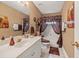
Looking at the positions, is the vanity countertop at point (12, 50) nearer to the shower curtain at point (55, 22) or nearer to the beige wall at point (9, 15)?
the beige wall at point (9, 15)

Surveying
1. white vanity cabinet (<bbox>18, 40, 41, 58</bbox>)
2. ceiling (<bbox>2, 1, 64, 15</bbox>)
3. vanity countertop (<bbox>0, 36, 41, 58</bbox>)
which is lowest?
white vanity cabinet (<bbox>18, 40, 41, 58</bbox>)

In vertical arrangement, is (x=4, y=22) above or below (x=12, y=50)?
above

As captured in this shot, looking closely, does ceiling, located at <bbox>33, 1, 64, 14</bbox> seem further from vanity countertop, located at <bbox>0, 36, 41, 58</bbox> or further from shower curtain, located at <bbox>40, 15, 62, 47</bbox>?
vanity countertop, located at <bbox>0, 36, 41, 58</bbox>

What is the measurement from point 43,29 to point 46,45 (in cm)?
140

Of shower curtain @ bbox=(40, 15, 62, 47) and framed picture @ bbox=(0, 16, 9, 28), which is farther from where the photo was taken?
shower curtain @ bbox=(40, 15, 62, 47)

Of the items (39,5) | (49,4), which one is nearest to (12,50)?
(49,4)

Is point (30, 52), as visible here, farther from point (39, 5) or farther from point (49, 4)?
point (39, 5)

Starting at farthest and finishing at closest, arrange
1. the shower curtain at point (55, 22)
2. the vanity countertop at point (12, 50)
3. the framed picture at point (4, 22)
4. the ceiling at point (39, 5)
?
the shower curtain at point (55, 22) → the ceiling at point (39, 5) → the framed picture at point (4, 22) → the vanity countertop at point (12, 50)

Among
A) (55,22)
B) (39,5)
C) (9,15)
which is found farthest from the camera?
(55,22)

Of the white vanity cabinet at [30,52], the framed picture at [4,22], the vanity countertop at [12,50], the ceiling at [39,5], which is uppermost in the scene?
the ceiling at [39,5]

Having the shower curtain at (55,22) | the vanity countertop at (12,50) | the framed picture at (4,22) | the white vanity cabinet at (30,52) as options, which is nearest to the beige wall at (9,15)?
the framed picture at (4,22)

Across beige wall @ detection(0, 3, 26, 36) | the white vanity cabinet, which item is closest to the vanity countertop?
the white vanity cabinet

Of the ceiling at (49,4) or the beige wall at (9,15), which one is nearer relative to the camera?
the beige wall at (9,15)

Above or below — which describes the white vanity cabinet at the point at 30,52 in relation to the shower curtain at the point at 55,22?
below
